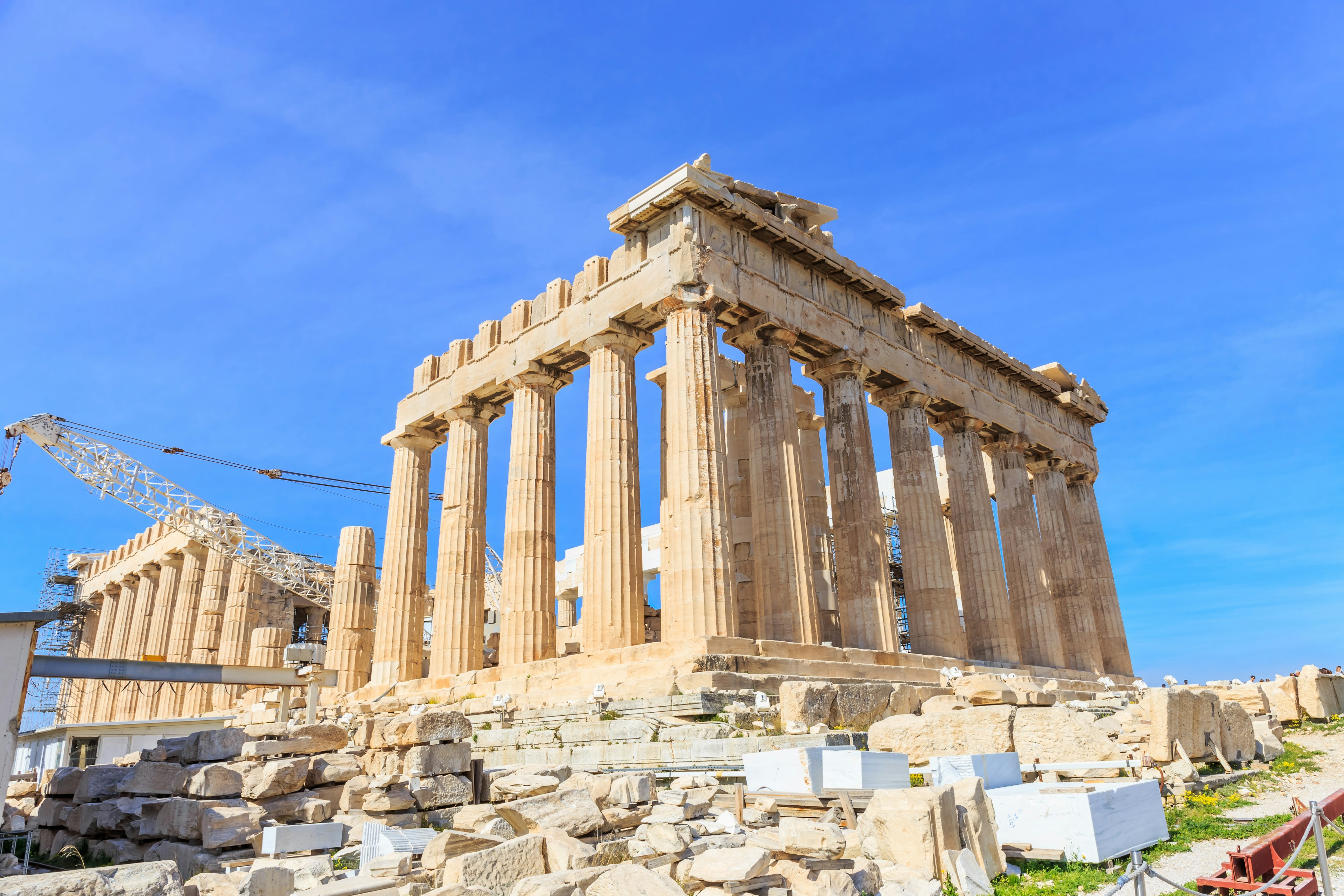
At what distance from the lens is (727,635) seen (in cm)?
1947

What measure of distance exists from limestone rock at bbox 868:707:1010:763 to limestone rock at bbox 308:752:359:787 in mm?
7593

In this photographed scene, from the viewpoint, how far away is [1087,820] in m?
9.05

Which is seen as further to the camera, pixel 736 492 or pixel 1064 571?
pixel 1064 571

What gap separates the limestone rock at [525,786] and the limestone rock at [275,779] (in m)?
2.69

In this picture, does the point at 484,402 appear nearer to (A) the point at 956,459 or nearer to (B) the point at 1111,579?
(A) the point at 956,459

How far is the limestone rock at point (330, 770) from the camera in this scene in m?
12.4

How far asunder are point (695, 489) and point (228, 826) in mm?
11926

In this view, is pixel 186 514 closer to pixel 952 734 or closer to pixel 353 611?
pixel 353 611

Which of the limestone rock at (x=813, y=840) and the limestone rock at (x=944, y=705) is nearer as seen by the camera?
the limestone rock at (x=813, y=840)

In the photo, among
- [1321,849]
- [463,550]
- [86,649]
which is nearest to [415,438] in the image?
[463,550]

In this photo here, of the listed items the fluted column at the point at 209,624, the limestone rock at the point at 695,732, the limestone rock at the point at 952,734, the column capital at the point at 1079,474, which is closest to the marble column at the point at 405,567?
the limestone rock at the point at 695,732

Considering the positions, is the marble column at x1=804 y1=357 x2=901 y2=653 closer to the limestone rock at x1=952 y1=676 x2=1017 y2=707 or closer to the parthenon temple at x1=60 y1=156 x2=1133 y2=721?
the parthenon temple at x1=60 y1=156 x2=1133 y2=721

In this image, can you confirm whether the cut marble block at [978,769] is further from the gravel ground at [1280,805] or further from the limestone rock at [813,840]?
the limestone rock at [813,840]

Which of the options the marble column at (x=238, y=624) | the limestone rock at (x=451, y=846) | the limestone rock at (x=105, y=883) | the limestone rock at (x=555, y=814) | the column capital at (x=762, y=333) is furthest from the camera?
the marble column at (x=238, y=624)
